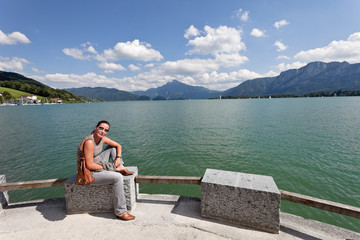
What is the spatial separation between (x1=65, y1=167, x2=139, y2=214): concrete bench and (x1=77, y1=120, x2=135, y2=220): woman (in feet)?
0.82

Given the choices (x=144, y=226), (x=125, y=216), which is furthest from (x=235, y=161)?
(x=125, y=216)

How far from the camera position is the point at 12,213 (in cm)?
540

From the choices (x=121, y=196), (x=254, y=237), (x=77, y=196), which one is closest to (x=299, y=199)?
(x=254, y=237)

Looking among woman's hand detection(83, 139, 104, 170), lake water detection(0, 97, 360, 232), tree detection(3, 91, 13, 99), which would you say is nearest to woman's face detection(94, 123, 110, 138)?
woman's hand detection(83, 139, 104, 170)

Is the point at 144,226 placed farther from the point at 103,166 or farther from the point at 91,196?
the point at 103,166

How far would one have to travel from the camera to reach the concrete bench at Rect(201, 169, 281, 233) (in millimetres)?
4246

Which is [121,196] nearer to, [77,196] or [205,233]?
[77,196]

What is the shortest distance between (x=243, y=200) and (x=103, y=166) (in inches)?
168

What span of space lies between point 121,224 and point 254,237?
3.73 m

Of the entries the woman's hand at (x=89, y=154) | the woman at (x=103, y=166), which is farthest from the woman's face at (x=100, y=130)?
the woman's hand at (x=89, y=154)

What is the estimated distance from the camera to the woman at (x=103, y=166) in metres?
4.77

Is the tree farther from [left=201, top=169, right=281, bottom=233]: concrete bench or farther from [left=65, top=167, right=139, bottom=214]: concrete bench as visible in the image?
[left=201, top=169, right=281, bottom=233]: concrete bench

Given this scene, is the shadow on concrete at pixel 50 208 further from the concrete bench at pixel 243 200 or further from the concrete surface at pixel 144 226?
the concrete bench at pixel 243 200

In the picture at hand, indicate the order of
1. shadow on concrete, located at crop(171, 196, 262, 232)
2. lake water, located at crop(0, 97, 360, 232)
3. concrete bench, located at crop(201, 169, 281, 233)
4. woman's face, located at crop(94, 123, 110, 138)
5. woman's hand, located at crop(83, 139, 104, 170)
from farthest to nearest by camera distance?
lake water, located at crop(0, 97, 360, 232)
woman's face, located at crop(94, 123, 110, 138)
shadow on concrete, located at crop(171, 196, 262, 232)
woman's hand, located at crop(83, 139, 104, 170)
concrete bench, located at crop(201, 169, 281, 233)
